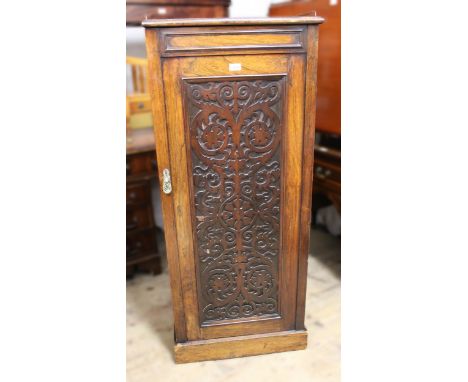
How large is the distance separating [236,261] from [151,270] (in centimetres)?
92

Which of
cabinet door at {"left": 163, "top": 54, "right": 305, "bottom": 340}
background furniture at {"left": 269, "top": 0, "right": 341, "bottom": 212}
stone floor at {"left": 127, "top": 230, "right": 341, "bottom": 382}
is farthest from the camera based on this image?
background furniture at {"left": 269, "top": 0, "right": 341, "bottom": 212}

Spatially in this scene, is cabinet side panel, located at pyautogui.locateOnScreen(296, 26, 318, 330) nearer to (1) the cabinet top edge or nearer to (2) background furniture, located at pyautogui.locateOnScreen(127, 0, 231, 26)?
(1) the cabinet top edge

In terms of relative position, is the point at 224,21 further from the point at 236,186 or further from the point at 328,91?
the point at 328,91

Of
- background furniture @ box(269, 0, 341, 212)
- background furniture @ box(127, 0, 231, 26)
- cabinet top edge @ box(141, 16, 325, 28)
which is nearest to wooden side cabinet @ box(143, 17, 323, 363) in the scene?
cabinet top edge @ box(141, 16, 325, 28)

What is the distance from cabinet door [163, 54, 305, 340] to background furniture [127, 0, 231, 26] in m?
0.97

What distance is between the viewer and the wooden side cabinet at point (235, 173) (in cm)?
130

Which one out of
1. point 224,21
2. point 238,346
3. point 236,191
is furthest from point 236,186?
point 238,346

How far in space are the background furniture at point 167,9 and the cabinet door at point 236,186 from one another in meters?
0.97

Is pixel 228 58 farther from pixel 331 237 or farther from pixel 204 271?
pixel 331 237

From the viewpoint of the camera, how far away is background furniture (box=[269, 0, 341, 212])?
6.56 feet

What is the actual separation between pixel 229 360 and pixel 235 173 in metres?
0.82

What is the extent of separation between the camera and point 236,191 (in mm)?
1482

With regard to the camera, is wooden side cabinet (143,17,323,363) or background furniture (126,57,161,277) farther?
background furniture (126,57,161,277)

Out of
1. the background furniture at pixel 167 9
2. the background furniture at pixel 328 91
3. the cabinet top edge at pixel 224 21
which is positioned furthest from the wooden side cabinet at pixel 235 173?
the background furniture at pixel 167 9
